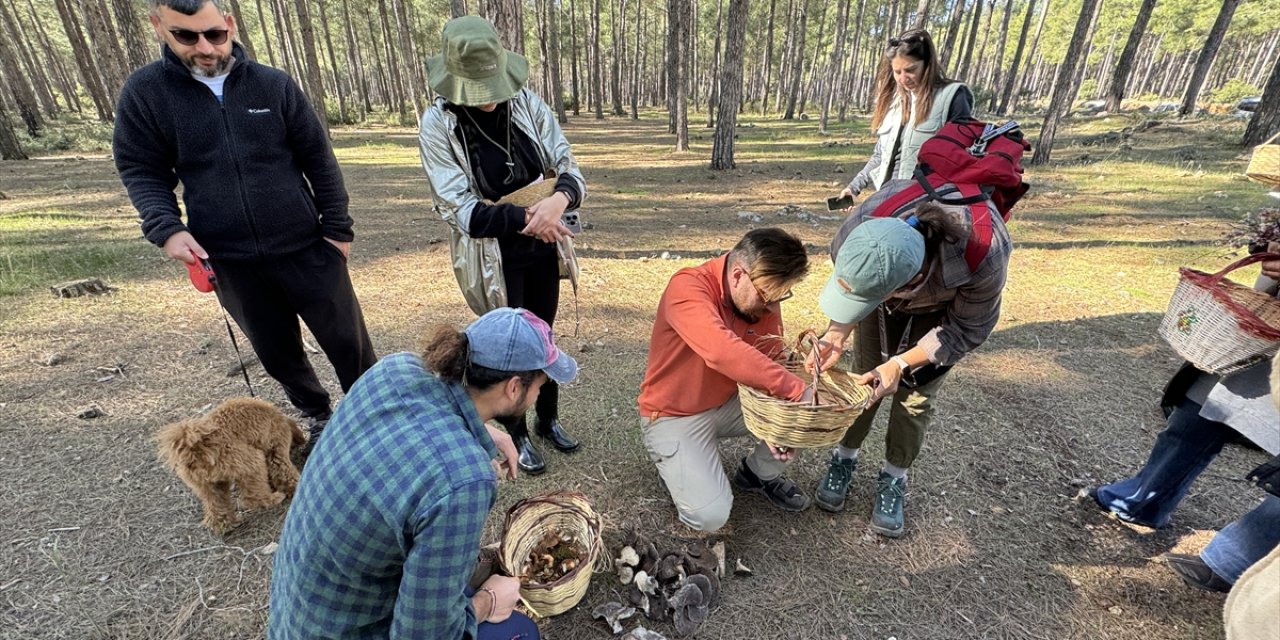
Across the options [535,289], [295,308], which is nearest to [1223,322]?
[535,289]

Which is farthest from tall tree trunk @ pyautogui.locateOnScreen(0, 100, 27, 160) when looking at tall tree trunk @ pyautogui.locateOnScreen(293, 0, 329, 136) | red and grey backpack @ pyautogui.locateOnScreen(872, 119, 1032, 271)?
red and grey backpack @ pyautogui.locateOnScreen(872, 119, 1032, 271)

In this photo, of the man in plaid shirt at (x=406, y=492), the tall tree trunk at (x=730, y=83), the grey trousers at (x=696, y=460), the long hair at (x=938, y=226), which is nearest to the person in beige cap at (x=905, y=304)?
the long hair at (x=938, y=226)

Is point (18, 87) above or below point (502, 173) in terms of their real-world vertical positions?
below

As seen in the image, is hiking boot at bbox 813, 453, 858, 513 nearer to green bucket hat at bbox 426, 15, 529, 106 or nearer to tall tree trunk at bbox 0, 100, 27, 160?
green bucket hat at bbox 426, 15, 529, 106

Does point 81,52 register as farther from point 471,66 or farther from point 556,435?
point 556,435

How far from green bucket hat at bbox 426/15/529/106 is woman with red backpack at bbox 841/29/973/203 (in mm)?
2343

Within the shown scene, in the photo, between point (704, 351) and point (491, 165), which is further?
point (491, 165)

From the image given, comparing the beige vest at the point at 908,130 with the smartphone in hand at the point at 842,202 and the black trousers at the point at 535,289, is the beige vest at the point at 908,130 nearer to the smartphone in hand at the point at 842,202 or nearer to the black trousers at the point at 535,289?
the smartphone in hand at the point at 842,202

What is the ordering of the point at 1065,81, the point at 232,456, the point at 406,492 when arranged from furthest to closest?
the point at 1065,81 < the point at 232,456 < the point at 406,492

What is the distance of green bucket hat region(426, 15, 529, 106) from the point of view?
230 centimetres

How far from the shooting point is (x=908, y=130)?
369cm

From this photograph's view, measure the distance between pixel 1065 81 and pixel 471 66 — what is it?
1454cm

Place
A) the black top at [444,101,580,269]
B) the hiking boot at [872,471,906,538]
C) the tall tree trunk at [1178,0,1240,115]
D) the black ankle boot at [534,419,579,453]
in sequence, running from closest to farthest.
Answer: the black top at [444,101,580,269] → the hiking boot at [872,471,906,538] → the black ankle boot at [534,419,579,453] → the tall tree trunk at [1178,0,1240,115]

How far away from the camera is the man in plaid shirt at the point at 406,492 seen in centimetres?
126
